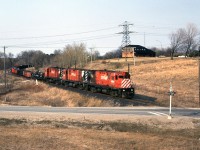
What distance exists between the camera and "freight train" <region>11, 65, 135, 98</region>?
153 feet

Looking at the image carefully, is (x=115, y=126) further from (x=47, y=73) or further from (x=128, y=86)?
(x=47, y=73)

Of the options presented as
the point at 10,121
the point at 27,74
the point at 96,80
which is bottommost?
the point at 10,121

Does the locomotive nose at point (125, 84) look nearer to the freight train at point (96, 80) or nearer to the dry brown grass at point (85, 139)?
the freight train at point (96, 80)

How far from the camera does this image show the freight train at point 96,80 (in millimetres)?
46781

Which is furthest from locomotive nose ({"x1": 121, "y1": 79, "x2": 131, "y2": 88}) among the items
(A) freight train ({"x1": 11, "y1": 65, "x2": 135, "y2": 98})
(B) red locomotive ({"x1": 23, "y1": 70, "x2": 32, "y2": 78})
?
(B) red locomotive ({"x1": 23, "y1": 70, "x2": 32, "y2": 78})

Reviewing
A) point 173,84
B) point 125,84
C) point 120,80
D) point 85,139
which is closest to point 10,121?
point 85,139

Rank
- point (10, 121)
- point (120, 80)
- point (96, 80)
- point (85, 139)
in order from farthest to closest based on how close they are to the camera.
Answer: point (96, 80), point (120, 80), point (10, 121), point (85, 139)

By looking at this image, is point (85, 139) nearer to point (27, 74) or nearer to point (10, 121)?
point (10, 121)

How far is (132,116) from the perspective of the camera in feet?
94.6

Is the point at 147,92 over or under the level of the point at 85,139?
over

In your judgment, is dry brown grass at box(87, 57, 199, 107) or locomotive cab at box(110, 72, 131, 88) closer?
dry brown grass at box(87, 57, 199, 107)

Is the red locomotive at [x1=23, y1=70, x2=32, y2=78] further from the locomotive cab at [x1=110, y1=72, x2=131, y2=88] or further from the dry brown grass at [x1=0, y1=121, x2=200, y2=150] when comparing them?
the dry brown grass at [x1=0, y1=121, x2=200, y2=150]

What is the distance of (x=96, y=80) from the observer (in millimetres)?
54188

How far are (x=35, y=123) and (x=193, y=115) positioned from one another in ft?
44.4
